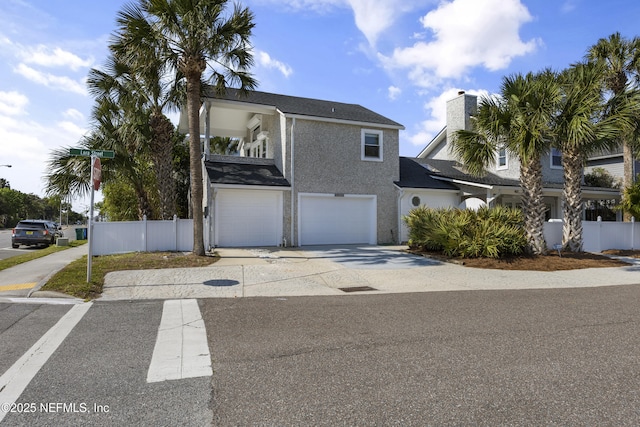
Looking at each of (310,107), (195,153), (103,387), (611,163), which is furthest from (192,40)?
(611,163)

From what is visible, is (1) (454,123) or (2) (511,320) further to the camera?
(1) (454,123)

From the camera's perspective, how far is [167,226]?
14445mm

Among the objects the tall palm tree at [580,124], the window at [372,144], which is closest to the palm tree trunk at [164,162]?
the window at [372,144]

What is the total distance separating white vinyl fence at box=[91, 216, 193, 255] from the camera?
45.0 feet

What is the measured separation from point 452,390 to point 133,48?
12.4 metres

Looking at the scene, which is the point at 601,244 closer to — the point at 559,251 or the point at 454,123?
the point at 559,251

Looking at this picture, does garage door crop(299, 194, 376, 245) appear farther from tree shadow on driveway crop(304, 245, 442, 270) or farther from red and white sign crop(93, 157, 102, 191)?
red and white sign crop(93, 157, 102, 191)

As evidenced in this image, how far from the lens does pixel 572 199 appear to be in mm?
14844

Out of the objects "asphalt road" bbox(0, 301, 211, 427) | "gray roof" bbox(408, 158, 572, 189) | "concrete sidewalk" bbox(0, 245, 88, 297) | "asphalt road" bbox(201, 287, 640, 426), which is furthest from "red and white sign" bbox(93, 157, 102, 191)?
"gray roof" bbox(408, 158, 572, 189)

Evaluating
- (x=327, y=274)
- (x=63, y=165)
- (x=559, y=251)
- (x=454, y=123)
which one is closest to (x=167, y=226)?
(x=63, y=165)

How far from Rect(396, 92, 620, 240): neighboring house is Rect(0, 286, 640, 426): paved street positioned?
1165 cm

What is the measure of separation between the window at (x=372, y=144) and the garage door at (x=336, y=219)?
1.90m

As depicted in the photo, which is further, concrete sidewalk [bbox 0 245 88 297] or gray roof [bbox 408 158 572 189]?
gray roof [bbox 408 158 572 189]

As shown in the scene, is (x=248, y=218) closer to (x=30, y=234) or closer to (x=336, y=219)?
(x=336, y=219)
